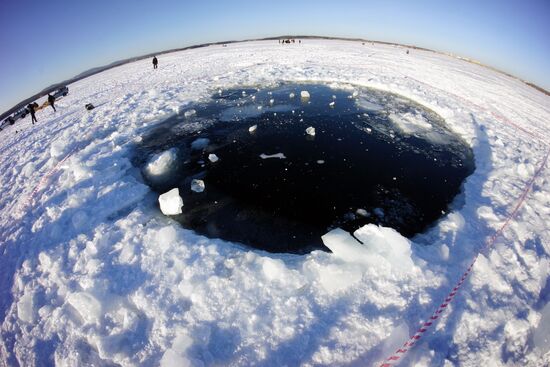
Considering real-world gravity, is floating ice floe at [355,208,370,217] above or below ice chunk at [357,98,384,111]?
below

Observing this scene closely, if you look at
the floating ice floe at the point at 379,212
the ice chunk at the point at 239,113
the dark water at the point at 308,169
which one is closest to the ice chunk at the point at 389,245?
the dark water at the point at 308,169

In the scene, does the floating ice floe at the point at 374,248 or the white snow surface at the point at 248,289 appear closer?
the white snow surface at the point at 248,289

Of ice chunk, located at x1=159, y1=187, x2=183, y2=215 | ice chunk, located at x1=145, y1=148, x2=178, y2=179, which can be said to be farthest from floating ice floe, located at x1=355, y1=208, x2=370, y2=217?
ice chunk, located at x1=145, y1=148, x2=178, y2=179

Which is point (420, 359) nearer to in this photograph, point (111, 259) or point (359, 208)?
point (359, 208)

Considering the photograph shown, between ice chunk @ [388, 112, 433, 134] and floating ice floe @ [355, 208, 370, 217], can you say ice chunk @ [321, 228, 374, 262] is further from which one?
ice chunk @ [388, 112, 433, 134]

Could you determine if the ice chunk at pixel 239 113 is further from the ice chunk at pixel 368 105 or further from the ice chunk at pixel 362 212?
the ice chunk at pixel 362 212

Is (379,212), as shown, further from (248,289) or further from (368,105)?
(368,105)

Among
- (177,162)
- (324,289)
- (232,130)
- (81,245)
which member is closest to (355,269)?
(324,289)
